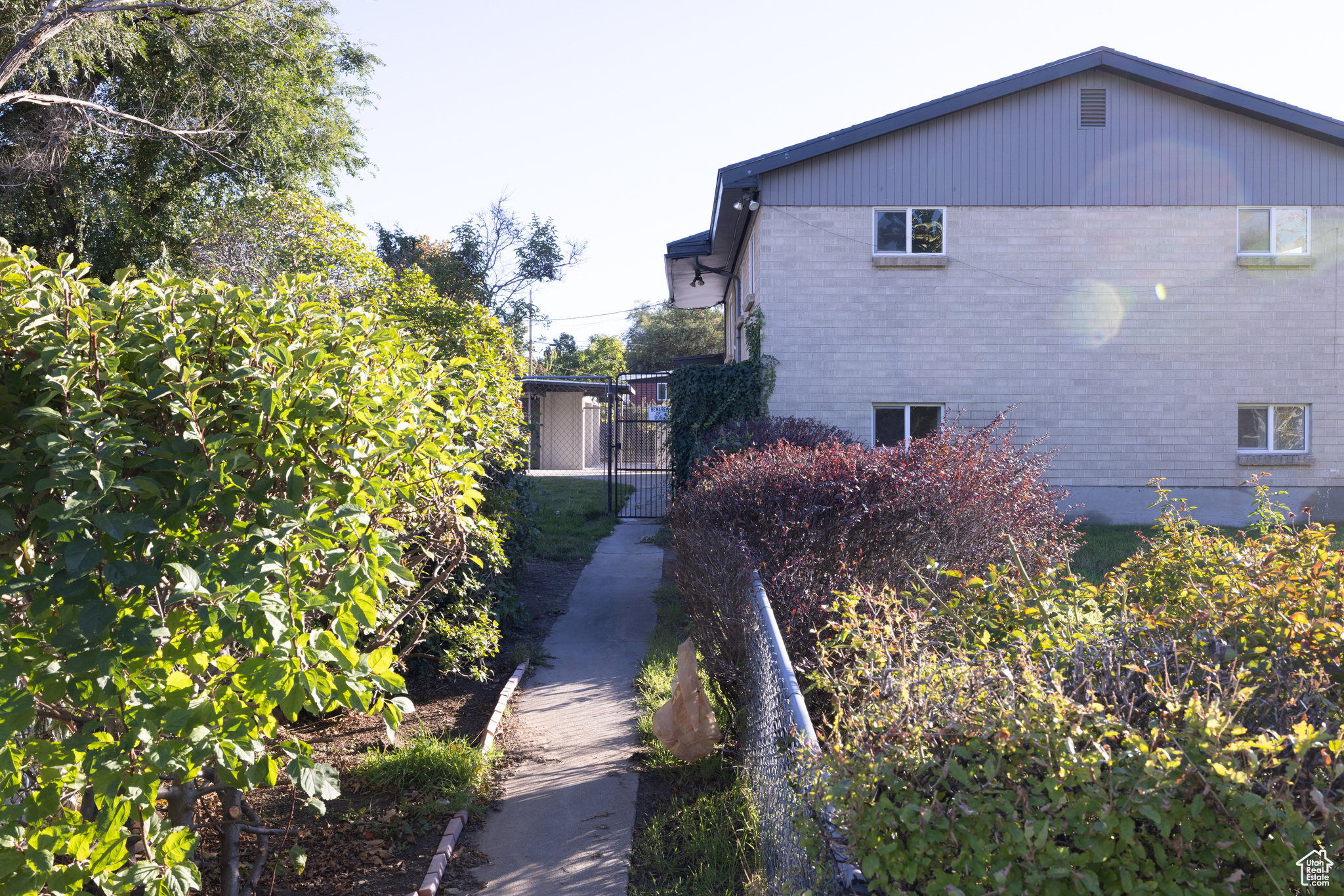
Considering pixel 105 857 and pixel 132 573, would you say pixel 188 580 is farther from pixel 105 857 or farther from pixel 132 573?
pixel 105 857

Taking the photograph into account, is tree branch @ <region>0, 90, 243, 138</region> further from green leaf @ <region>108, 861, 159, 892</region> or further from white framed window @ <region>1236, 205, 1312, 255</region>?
white framed window @ <region>1236, 205, 1312, 255</region>

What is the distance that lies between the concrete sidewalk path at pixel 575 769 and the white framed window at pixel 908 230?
7240mm

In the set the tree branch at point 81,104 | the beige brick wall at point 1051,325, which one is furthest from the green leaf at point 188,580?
the tree branch at point 81,104

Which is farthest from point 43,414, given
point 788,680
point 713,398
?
point 713,398

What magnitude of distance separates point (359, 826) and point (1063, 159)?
42.0 feet

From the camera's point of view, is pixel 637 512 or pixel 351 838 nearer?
pixel 351 838

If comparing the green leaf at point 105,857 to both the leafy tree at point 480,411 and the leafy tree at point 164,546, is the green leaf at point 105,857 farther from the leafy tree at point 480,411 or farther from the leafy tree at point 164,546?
the leafy tree at point 480,411

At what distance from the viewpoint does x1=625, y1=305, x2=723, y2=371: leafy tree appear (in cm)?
5094

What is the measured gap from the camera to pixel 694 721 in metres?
4.54

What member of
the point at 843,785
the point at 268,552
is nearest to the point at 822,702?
the point at 843,785

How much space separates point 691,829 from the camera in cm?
386

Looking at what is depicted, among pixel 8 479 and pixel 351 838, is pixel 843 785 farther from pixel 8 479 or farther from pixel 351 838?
pixel 351 838

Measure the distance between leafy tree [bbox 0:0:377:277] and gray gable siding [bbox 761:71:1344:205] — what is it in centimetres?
Answer: 1051

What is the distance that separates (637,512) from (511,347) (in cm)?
922
